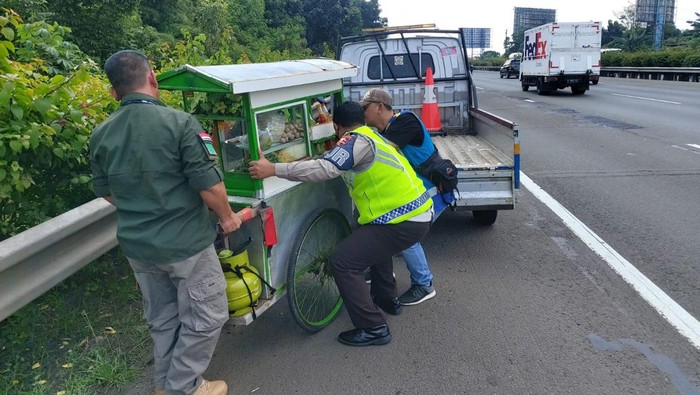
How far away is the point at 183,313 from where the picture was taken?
3070 millimetres

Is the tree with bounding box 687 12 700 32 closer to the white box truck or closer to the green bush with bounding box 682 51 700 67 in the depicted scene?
the green bush with bounding box 682 51 700 67

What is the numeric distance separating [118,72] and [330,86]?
6.10 feet

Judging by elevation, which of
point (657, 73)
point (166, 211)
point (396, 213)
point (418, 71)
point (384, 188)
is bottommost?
point (657, 73)

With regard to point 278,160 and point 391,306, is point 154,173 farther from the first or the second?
point 391,306

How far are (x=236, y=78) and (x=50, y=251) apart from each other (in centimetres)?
145

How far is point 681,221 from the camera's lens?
638 centimetres

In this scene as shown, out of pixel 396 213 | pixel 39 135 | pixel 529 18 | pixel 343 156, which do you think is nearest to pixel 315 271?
pixel 396 213

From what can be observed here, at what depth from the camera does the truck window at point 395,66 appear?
8.46m

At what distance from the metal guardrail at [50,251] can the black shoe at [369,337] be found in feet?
5.67

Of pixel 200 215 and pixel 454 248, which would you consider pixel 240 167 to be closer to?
pixel 200 215

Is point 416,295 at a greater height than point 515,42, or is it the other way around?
point 515,42

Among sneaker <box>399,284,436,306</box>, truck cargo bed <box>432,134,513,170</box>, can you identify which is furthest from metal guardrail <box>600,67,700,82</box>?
sneaker <box>399,284,436,306</box>

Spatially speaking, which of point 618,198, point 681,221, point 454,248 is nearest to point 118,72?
point 454,248

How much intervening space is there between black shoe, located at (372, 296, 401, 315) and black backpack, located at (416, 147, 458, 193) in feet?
3.35
